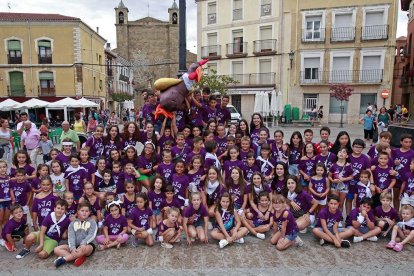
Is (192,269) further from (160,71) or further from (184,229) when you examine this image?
(160,71)

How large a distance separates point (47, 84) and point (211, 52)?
49.6 feet

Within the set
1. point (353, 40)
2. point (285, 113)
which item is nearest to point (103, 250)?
point (285, 113)

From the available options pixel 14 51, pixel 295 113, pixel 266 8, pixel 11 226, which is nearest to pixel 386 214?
pixel 11 226

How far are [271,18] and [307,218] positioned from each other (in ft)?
79.3

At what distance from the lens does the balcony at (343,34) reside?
2458cm

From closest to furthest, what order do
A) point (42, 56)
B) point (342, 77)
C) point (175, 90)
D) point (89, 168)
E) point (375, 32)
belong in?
point (89, 168) → point (175, 90) → point (375, 32) → point (342, 77) → point (42, 56)

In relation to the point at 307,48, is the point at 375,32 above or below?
above

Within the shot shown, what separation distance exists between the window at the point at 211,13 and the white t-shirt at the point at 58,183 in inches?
1023

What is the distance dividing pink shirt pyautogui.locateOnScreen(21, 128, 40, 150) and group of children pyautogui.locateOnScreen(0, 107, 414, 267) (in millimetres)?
2537

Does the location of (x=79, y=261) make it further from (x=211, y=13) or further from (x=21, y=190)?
(x=211, y=13)

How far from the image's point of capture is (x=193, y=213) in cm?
515

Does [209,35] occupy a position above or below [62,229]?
above

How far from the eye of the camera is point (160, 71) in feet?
165

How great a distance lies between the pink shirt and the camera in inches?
335
